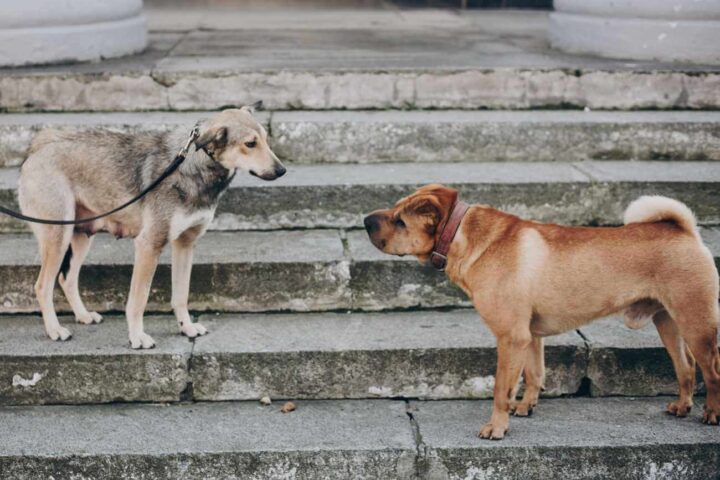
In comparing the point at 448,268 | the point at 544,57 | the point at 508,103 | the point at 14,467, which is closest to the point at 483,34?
the point at 544,57

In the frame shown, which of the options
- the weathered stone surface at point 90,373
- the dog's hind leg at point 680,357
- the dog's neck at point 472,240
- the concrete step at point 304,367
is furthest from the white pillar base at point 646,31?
the weathered stone surface at point 90,373

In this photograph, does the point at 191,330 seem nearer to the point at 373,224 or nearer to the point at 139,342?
the point at 139,342

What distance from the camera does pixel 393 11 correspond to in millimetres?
11953

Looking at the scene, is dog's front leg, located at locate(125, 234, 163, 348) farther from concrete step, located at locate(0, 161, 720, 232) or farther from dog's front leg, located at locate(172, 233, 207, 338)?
concrete step, located at locate(0, 161, 720, 232)

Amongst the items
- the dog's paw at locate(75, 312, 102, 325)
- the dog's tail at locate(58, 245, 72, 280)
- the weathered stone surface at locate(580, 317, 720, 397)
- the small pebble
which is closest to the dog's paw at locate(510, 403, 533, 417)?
the weathered stone surface at locate(580, 317, 720, 397)

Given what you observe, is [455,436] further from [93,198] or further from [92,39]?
[92,39]

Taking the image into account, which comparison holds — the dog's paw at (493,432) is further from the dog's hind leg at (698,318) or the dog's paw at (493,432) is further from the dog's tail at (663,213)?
the dog's tail at (663,213)

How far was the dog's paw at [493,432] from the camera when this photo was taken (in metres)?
4.21

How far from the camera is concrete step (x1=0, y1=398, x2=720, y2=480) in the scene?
162 inches

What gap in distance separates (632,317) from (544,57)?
3791 mm

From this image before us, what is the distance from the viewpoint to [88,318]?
4973mm

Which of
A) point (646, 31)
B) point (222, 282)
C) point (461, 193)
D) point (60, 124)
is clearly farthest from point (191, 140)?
point (646, 31)

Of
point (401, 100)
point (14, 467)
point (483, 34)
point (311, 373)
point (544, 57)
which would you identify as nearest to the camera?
point (14, 467)

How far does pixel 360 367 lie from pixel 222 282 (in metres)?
1.01
